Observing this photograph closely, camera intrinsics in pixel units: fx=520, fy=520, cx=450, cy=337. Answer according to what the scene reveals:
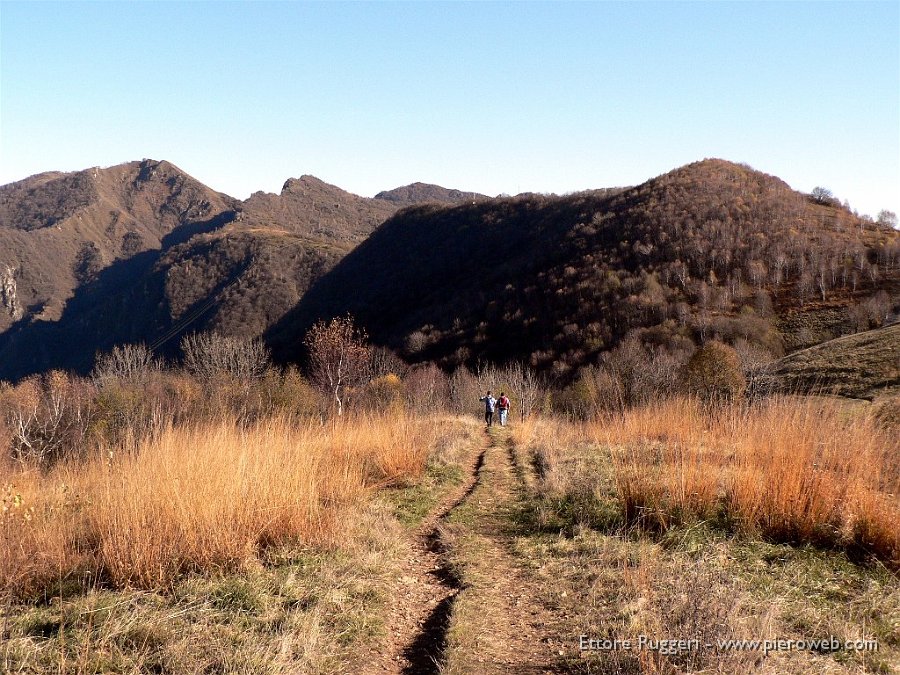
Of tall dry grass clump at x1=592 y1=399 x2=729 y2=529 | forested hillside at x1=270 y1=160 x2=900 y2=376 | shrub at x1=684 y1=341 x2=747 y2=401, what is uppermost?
forested hillside at x1=270 y1=160 x2=900 y2=376

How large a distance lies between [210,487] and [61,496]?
1.33 metres

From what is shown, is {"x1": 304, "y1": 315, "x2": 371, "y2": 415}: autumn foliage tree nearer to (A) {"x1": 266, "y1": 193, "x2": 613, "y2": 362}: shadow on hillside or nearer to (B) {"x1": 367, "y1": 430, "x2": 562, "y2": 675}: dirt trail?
(B) {"x1": 367, "y1": 430, "x2": 562, "y2": 675}: dirt trail

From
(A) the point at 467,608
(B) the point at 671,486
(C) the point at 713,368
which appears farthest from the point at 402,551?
(C) the point at 713,368

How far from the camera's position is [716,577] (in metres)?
3.52

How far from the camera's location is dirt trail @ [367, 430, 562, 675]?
320cm

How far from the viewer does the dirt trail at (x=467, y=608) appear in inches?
126

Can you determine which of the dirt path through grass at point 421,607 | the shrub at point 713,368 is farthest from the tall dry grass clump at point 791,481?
the shrub at point 713,368

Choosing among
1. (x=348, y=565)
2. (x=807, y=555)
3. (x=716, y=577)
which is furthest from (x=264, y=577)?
(x=807, y=555)

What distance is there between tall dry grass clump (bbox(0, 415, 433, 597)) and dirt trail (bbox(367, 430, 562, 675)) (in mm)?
984

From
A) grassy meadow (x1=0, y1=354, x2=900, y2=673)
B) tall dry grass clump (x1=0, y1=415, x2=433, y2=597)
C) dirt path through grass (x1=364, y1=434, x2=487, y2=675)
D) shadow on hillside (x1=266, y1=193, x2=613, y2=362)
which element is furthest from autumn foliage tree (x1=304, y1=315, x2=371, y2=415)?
shadow on hillside (x1=266, y1=193, x2=613, y2=362)

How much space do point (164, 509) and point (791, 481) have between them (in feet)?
17.7

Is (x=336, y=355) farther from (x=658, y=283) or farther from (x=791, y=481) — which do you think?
A: (x=658, y=283)

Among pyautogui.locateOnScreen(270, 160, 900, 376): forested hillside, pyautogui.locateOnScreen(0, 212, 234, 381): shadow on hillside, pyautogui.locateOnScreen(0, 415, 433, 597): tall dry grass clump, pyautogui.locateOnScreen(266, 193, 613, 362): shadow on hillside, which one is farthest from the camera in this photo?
pyautogui.locateOnScreen(0, 212, 234, 381): shadow on hillside

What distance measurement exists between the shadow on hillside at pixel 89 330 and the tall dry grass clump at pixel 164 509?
150319 mm
